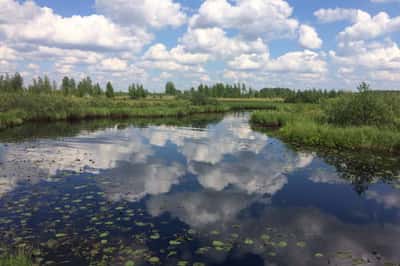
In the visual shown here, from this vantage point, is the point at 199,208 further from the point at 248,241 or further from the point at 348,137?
the point at 348,137

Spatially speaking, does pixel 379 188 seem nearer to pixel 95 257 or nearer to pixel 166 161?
pixel 166 161

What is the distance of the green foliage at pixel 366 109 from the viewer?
25.3 metres

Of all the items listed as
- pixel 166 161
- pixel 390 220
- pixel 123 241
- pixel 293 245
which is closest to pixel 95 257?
pixel 123 241

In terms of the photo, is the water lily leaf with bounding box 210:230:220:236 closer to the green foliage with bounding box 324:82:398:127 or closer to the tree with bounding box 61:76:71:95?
the green foliage with bounding box 324:82:398:127

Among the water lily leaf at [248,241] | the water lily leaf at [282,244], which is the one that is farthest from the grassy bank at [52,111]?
the water lily leaf at [282,244]

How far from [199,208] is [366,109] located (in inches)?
848

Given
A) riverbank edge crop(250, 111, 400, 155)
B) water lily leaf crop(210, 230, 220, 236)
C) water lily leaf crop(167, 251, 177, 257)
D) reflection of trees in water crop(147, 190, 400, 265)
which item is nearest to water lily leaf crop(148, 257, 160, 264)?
water lily leaf crop(167, 251, 177, 257)

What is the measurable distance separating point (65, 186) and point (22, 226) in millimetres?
4177

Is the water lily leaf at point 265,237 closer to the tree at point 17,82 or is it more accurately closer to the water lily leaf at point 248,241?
the water lily leaf at point 248,241

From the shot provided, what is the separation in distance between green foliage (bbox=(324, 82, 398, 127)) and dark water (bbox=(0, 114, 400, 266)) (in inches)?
272

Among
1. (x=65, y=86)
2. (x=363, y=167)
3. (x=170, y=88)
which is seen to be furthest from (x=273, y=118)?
(x=170, y=88)

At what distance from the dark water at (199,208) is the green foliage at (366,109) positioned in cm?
690

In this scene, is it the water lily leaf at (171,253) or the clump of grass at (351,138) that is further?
the clump of grass at (351,138)

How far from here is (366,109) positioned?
25922 millimetres
